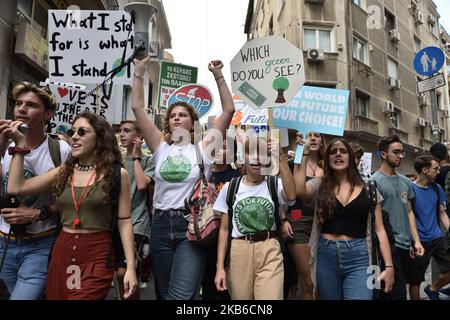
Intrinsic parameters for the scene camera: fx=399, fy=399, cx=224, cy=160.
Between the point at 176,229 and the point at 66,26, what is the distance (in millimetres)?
2871

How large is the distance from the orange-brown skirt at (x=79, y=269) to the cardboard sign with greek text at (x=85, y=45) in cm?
243

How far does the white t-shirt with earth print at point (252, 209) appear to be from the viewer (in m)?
2.84

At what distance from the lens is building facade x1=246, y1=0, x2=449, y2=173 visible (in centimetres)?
1781

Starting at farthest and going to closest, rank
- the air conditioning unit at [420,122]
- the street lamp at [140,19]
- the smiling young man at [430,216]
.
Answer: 1. the air conditioning unit at [420,122]
2. the smiling young man at [430,216]
3. the street lamp at [140,19]

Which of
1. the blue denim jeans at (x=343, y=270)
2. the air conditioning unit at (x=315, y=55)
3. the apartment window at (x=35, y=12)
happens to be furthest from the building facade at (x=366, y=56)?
the blue denim jeans at (x=343, y=270)

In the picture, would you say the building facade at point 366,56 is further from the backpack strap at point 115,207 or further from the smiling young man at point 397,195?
the backpack strap at point 115,207

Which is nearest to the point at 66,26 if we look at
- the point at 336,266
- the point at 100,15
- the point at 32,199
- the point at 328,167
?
the point at 100,15

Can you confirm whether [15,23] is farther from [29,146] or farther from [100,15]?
[29,146]

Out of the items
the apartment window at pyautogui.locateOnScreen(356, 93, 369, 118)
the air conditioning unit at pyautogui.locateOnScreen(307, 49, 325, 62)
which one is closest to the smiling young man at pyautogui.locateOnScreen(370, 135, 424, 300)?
the air conditioning unit at pyautogui.locateOnScreen(307, 49, 325, 62)

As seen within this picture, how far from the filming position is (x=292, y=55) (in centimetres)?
392

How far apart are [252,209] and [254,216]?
52mm

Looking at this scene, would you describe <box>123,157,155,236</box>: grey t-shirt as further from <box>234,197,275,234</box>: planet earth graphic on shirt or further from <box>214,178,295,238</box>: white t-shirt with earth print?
<box>234,197,275,234</box>: planet earth graphic on shirt

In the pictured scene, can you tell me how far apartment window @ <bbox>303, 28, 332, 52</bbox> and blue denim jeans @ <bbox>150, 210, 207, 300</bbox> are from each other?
652 inches

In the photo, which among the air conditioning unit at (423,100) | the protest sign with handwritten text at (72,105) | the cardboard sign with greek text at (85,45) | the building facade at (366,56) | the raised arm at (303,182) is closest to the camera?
the raised arm at (303,182)
